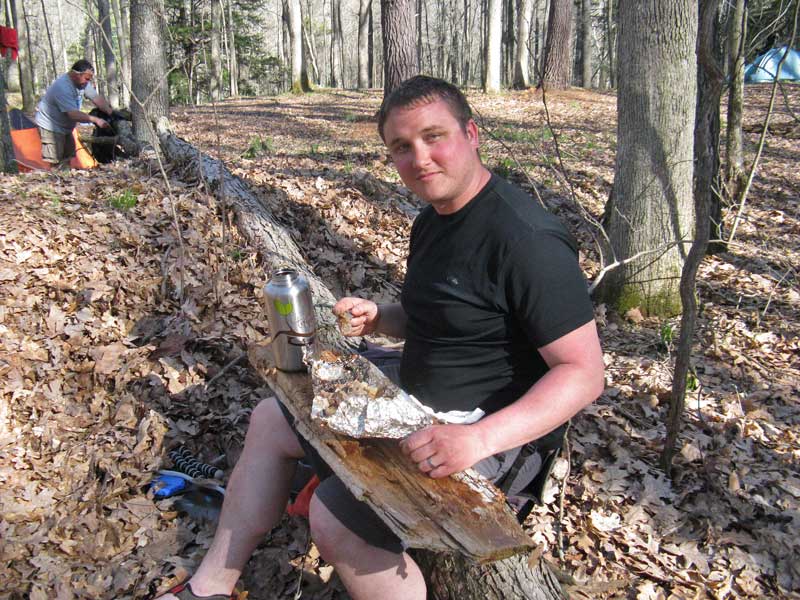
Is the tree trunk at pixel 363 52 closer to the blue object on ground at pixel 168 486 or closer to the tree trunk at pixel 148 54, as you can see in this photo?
the tree trunk at pixel 148 54

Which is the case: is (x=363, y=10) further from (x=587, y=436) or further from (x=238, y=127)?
(x=587, y=436)

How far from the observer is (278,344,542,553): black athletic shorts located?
1924mm

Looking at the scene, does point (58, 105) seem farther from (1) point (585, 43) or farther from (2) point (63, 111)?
(1) point (585, 43)

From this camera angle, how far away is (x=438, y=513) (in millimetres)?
1735

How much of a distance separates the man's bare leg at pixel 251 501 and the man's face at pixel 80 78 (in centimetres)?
827

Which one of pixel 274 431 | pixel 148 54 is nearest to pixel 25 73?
pixel 148 54

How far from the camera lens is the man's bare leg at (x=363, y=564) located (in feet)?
6.42

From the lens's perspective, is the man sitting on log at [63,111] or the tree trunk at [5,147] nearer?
the tree trunk at [5,147]

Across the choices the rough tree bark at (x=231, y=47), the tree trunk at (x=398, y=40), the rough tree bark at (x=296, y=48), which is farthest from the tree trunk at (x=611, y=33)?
the rough tree bark at (x=231, y=47)

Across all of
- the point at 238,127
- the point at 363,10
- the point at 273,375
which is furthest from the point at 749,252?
the point at 363,10

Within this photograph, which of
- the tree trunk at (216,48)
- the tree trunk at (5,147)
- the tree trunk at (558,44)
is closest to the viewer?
the tree trunk at (5,147)

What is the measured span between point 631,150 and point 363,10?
2754 centimetres

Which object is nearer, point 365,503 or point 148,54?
point 365,503

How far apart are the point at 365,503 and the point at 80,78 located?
9.27m
